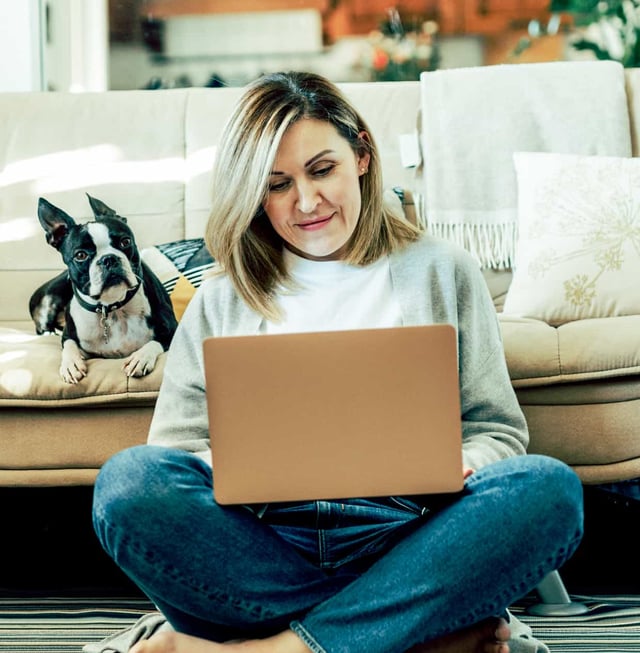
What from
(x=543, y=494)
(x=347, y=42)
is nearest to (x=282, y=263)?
(x=543, y=494)

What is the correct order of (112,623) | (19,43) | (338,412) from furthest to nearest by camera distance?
(19,43) → (112,623) → (338,412)

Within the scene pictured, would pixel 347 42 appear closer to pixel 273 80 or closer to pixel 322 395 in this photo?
pixel 273 80

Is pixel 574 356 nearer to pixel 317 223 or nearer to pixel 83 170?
pixel 317 223

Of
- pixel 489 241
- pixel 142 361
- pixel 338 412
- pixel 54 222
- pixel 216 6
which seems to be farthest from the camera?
pixel 216 6

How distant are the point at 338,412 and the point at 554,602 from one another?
2.48 ft

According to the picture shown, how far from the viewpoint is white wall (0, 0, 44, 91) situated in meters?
2.93

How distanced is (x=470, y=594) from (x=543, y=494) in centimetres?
14

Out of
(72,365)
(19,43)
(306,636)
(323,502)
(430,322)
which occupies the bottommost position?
(306,636)

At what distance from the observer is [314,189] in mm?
1338

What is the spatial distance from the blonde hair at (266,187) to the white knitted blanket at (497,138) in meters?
0.84

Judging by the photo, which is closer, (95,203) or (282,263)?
(282,263)

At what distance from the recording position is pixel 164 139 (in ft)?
7.81

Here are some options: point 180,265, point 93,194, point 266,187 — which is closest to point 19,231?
point 93,194

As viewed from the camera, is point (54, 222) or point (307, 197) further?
point (54, 222)
